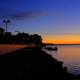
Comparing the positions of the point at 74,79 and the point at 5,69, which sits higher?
the point at 5,69

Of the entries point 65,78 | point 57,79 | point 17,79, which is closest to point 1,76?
point 17,79

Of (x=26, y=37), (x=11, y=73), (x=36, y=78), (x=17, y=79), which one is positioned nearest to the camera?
(x=17, y=79)

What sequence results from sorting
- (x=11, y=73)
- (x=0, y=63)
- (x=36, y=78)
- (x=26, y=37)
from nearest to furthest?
(x=11, y=73), (x=0, y=63), (x=36, y=78), (x=26, y=37)

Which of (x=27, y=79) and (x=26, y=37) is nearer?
(x=27, y=79)

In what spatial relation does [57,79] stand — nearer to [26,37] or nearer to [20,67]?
[20,67]

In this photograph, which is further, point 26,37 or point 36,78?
point 26,37

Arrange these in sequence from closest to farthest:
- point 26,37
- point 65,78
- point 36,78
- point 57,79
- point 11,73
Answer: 1. point 11,73
2. point 36,78
3. point 57,79
4. point 65,78
5. point 26,37

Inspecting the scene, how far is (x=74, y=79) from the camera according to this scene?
1089 inches

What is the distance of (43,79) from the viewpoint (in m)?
21.3

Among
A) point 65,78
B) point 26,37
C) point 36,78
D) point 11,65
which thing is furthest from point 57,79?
point 26,37

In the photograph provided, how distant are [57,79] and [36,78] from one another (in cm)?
519

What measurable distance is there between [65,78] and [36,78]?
7970 mm

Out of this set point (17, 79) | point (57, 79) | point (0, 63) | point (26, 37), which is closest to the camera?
point (17, 79)

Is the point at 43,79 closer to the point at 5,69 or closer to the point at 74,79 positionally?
the point at 5,69
